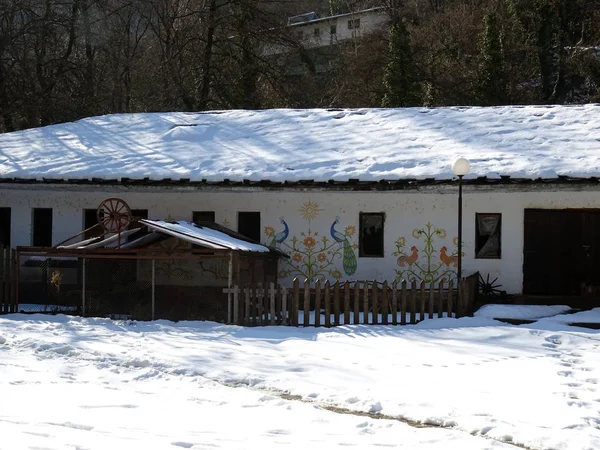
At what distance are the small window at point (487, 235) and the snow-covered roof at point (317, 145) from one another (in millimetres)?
1278

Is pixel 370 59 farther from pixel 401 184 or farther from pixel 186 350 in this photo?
pixel 186 350

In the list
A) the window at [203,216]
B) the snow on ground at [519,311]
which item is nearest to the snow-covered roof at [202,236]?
the window at [203,216]

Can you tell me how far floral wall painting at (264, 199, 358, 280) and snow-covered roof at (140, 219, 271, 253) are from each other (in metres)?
1.67

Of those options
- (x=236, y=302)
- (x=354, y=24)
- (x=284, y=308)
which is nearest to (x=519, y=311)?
(x=284, y=308)

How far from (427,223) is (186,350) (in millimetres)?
8384

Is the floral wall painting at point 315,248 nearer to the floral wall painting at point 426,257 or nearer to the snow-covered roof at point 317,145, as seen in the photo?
the floral wall painting at point 426,257

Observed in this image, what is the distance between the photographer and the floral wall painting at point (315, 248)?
20.0m

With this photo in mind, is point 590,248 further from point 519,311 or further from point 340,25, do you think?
point 340,25

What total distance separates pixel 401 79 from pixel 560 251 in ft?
89.2

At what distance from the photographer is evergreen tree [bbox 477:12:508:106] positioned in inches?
1754

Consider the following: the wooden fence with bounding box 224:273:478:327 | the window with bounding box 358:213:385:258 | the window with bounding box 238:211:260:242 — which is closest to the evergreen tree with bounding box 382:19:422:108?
the window with bounding box 238:211:260:242

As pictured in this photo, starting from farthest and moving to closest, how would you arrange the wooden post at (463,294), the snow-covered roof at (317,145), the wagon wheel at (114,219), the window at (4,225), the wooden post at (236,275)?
the window at (4,225) → the snow-covered roof at (317,145) → the wagon wheel at (114,219) → the wooden post at (463,294) → the wooden post at (236,275)

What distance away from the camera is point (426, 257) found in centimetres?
1958

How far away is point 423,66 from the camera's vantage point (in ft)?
161
